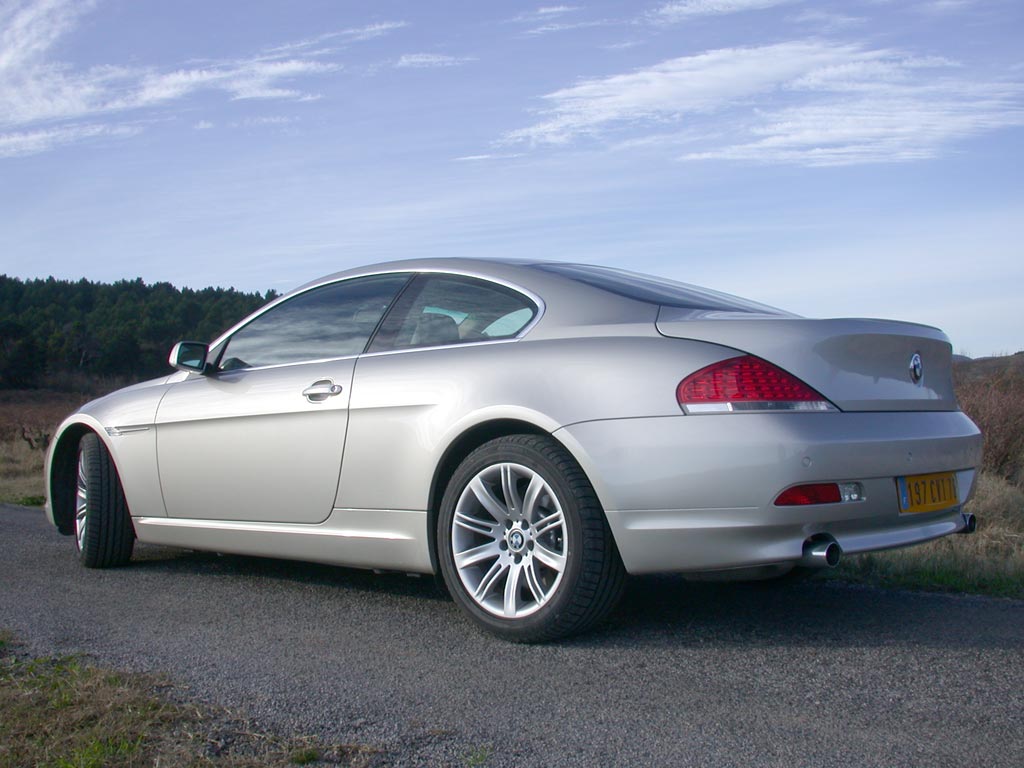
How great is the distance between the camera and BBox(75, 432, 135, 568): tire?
5473 millimetres

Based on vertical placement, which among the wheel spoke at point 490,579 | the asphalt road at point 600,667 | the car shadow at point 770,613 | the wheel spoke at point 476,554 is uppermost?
the wheel spoke at point 476,554

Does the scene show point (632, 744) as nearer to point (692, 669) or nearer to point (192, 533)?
point (692, 669)

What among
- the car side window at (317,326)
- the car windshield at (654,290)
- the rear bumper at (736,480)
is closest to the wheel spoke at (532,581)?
the rear bumper at (736,480)

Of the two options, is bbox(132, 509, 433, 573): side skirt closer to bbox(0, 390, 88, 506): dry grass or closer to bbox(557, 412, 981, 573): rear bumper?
bbox(557, 412, 981, 573): rear bumper

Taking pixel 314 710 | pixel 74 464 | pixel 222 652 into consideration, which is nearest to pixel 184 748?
pixel 314 710

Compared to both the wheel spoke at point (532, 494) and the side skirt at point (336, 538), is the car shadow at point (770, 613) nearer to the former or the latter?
the side skirt at point (336, 538)

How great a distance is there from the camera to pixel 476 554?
385cm

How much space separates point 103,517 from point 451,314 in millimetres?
2472

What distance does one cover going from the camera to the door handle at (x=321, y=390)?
436 centimetres

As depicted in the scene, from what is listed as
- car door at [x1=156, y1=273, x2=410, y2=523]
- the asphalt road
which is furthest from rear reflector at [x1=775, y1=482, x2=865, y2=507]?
car door at [x1=156, y1=273, x2=410, y2=523]

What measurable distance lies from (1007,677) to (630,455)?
134cm

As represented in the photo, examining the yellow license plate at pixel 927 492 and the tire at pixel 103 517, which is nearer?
the yellow license plate at pixel 927 492

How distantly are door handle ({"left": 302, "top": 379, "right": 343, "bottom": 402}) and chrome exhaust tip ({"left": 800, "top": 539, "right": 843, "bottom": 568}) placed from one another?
2.02 meters

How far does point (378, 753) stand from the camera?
2543 mm
